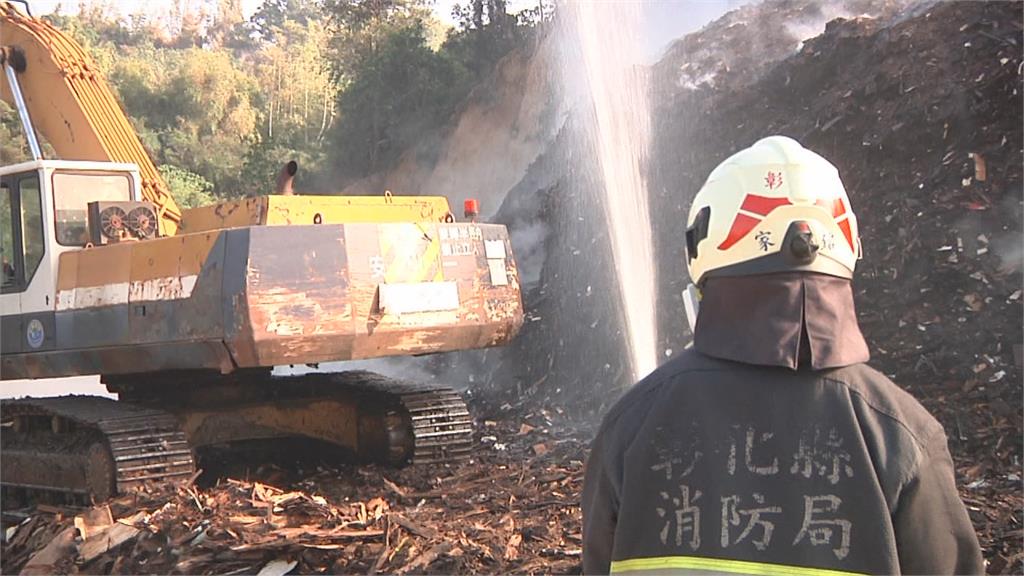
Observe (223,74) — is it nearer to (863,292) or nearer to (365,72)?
(365,72)

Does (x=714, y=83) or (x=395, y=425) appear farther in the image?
(x=714, y=83)

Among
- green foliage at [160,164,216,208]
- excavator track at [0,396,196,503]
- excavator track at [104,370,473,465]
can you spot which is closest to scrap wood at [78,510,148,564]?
excavator track at [0,396,196,503]

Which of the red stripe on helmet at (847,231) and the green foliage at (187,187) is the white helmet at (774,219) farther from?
the green foliage at (187,187)

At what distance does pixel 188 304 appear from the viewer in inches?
289

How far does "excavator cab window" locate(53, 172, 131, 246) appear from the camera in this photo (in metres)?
8.30

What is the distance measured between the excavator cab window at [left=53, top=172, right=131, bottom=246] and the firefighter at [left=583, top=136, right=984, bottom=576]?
7.09 metres

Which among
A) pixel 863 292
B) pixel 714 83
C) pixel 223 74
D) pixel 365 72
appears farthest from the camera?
pixel 223 74

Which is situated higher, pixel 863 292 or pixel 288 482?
pixel 863 292

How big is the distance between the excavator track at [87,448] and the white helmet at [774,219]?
6087 mm

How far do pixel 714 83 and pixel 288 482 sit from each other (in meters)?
9.18

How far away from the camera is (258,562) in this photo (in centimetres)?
598

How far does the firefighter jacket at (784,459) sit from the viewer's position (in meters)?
1.99

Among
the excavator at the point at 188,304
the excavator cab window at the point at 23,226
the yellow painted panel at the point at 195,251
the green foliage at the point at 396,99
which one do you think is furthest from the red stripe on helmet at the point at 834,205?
the green foliage at the point at 396,99

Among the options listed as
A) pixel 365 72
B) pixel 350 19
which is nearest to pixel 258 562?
pixel 365 72
